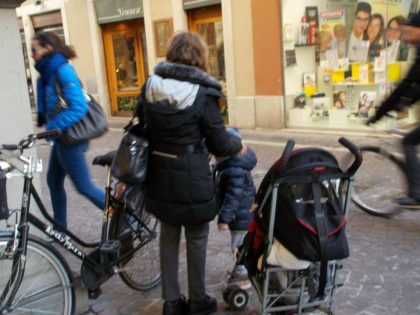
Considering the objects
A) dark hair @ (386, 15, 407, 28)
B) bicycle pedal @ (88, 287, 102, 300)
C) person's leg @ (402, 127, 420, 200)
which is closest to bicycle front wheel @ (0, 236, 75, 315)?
bicycle pedal @ (88, 287, 102, 300)

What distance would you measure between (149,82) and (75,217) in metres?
3.15

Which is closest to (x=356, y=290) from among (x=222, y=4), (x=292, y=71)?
(x=292, y=71)

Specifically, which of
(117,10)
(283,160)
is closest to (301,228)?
(283,160)

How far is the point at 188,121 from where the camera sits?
3021 millimetres

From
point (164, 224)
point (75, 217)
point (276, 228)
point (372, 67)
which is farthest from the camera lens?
point (372, 67)

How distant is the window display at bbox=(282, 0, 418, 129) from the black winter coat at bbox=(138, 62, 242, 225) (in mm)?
6117

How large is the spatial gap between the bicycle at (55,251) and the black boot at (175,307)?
415 millimetres

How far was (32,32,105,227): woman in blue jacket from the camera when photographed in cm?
415

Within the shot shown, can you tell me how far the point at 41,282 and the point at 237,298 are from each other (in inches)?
48.5

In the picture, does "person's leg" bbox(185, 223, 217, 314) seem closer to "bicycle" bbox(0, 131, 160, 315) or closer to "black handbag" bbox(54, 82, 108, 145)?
"bicycle" bbox(0, 131, 160, 315)

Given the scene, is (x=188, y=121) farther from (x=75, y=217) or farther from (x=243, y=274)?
(x=75, y=217)

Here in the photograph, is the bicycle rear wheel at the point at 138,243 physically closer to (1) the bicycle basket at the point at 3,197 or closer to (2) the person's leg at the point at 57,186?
(1) the bicycle basket at the point at 3,197

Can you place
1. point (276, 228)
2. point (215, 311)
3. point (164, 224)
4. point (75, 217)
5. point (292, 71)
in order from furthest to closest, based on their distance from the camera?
point (292, 71) < point (75, 217) < point (215, 311) < point (164, 224) < point (276, 228)

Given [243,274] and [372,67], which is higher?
[372,67]
